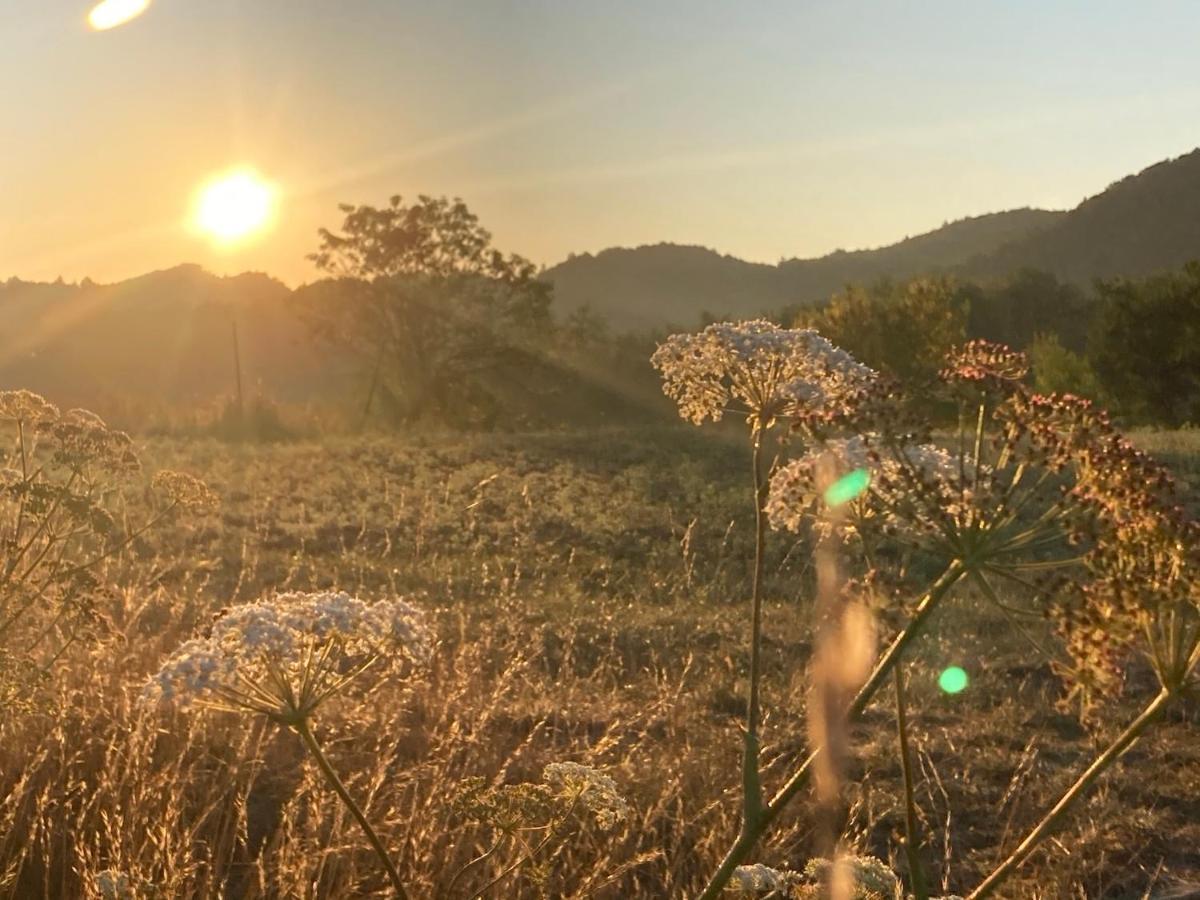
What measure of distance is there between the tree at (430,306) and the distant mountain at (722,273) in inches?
3413

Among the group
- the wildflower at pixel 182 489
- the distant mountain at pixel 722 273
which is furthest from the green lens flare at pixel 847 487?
the distant mountain at pixel 722 273

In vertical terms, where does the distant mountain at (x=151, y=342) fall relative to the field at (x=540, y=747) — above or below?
above

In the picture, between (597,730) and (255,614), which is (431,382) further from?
(255,614)

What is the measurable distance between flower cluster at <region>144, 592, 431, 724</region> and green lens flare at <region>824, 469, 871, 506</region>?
944mm

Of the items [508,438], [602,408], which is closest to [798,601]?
[508,438]

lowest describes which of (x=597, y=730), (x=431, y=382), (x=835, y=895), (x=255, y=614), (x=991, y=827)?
(x=991, y=827)

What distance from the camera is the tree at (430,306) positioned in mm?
35594

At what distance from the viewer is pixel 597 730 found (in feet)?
19.4

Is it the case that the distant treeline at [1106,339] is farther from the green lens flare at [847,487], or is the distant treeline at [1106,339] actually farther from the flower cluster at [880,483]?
the green lens flare at [847,487]

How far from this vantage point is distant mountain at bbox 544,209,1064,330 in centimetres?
12888

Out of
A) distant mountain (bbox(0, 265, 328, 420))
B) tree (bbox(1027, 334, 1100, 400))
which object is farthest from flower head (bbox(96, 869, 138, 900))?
distant mountain (bbox(0, 265, 328, 420))

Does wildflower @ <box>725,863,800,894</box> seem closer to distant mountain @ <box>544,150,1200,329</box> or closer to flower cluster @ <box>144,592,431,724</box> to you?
flower cluster @ <box>144,592,431,724</box>

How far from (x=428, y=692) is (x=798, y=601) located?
5.13m

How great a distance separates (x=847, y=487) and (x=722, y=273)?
14362cm
